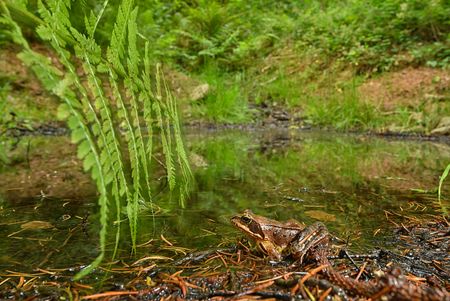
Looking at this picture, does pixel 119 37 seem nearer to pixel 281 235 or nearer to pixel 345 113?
pixel 281 235

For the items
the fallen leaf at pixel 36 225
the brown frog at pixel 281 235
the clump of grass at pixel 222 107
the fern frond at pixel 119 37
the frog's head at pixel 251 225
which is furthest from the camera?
the clump of grass at pixel 222 107

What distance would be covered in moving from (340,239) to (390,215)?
61 centimetres

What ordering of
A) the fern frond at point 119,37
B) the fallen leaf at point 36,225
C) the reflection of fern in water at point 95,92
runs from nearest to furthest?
the reflection of fern in water at point 95,92 < the fern frond at point 119,37 < the fallen leaf at point 36,225

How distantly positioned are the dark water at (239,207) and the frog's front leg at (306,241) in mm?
209

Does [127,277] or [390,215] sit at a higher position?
[127,277]

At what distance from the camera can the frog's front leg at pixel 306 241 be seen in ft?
4.66

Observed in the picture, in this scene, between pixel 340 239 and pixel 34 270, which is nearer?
pixel 34 270

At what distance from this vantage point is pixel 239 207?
87.9 inches

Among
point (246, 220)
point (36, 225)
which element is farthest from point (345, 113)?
point (36, 225)

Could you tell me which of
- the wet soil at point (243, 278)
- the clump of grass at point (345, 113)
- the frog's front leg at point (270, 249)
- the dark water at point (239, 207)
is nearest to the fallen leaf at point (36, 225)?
the dark water at point (239, 207)

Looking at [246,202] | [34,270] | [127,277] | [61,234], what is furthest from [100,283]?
[246,202]

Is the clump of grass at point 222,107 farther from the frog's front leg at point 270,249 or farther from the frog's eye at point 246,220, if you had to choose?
the frog's front leg at point 270,249

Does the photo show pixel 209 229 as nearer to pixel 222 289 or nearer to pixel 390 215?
pixel 222 289

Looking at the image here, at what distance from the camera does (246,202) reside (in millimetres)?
2359
